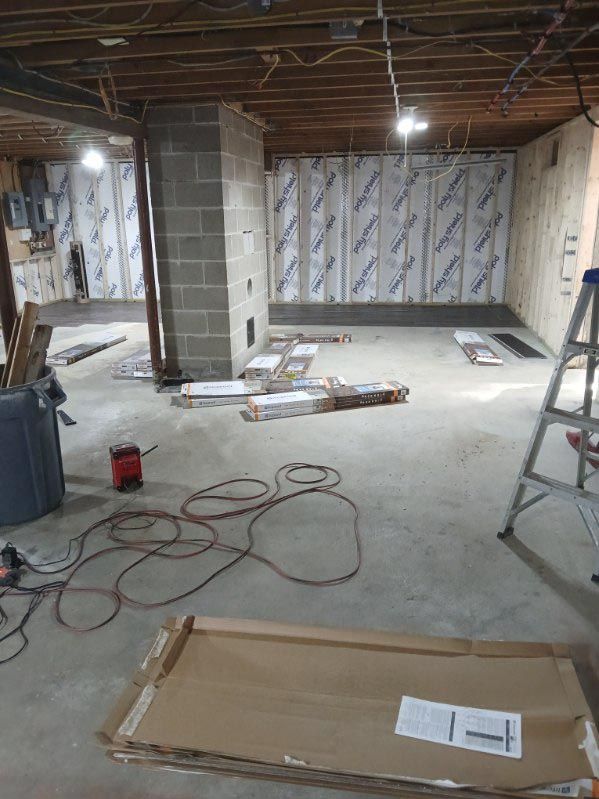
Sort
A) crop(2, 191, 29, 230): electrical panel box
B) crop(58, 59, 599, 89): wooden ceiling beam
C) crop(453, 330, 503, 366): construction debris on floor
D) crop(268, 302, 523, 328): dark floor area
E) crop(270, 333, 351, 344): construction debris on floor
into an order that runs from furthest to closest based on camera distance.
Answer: crop(2, 191, 29, 230): electrical panel box < crop(268, 302, 523, 328): dark floor area < crop(270, 333, 351, 344): construction debris on floor < crop(453, 330, 503, 366): construction debris on floor < crop(58, 59, 599, 89): wooden ceiling beam

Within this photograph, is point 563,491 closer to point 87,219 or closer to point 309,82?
point 309,82

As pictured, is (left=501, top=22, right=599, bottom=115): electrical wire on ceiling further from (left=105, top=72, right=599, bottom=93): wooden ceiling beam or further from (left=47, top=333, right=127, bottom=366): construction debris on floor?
(left=47, top=333, right=127, bottom=366): construction debris on floor

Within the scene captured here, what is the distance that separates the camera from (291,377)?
5.78 m

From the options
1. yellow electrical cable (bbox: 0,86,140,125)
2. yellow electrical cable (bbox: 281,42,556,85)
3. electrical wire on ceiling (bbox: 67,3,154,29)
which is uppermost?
electrical wire on ceiling (bbox: 67,3,154,29)

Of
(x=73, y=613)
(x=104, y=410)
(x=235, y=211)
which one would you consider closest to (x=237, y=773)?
(x=73, y=613)

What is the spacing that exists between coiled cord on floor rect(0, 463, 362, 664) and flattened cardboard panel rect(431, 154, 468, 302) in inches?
283

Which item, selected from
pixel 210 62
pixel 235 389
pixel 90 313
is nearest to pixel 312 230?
pixel 90 313

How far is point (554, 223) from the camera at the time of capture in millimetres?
6906

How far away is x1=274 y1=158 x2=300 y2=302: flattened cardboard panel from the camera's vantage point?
10.1 meters

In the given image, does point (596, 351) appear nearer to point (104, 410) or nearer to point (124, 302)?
point (104, 410)

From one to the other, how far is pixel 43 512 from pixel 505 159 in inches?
353

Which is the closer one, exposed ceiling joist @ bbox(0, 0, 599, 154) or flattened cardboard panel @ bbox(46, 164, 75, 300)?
exposed ceiling joist @ bbox(0, 0, 599, 154)

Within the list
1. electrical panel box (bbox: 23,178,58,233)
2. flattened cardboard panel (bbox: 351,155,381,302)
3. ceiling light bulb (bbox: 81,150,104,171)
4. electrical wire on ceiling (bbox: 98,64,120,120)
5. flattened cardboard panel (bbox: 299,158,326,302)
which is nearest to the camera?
electrical wire on ceiling (bbox: 98,64,120,120)

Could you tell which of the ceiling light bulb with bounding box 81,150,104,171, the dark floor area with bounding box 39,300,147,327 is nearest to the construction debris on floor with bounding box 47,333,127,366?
the dark floor area with bounding box 39,300,147,327
